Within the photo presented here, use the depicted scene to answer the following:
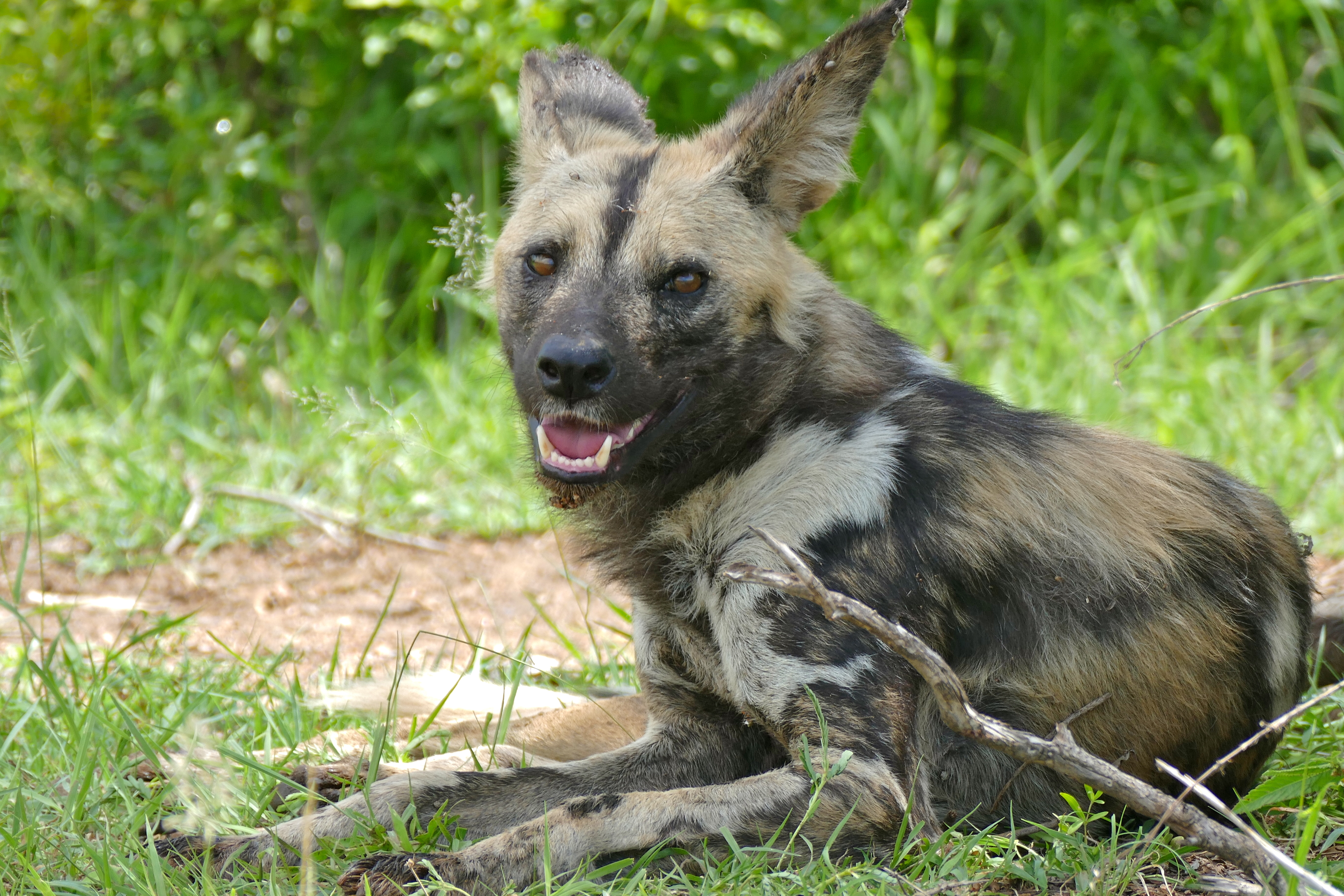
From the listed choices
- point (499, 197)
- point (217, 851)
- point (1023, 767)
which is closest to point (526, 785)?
point (217, 851)

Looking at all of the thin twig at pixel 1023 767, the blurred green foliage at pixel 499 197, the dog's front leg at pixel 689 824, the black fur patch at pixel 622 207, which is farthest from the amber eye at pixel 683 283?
the blurred green foliage at pixel 499 197

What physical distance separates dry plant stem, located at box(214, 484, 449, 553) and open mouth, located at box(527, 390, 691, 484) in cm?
207

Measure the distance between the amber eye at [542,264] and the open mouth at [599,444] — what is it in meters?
0.33

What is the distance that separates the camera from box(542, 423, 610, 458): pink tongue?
2584 millimetres

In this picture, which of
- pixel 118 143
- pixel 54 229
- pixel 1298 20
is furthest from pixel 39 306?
A: pixel 1298 20

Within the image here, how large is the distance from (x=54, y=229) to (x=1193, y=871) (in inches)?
→ 225

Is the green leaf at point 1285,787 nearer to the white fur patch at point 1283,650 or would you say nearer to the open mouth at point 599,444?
the white fur patch at point 1283,650

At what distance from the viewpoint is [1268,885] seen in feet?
5.96

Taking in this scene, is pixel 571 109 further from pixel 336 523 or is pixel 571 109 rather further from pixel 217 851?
pixel 336 523

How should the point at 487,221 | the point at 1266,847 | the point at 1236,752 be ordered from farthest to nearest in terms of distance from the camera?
the point at 487,221, the point at 1236,752, the point at 1266,847

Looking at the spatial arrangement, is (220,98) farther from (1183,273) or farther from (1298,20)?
(1298,20)

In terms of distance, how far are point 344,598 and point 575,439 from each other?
1.91 meters

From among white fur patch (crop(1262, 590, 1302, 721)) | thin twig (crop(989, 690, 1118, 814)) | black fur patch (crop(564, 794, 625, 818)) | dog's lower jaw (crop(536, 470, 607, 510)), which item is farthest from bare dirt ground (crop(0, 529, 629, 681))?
white fur patch (crop(1262, 590, 1302, 721))

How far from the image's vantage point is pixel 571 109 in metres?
3.20
